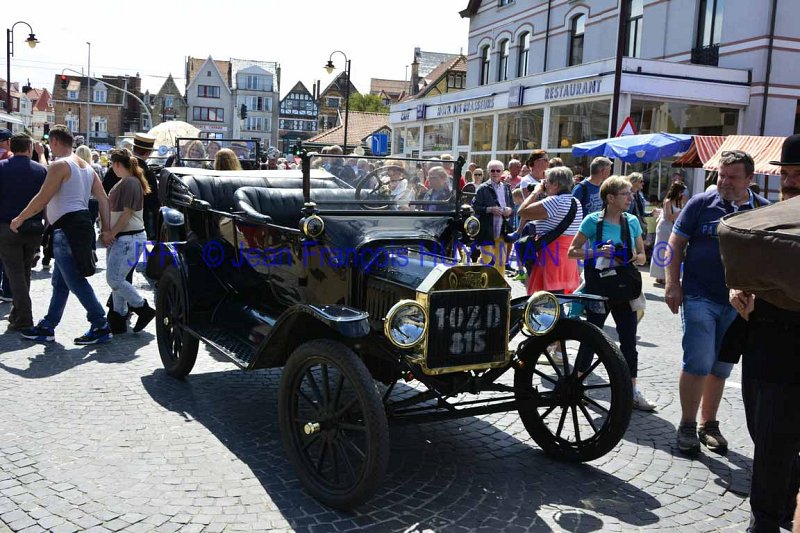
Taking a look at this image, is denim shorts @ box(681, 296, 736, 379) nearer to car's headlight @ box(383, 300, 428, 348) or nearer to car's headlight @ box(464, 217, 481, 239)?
car's headlight @ box(464, 217, 481, 239)

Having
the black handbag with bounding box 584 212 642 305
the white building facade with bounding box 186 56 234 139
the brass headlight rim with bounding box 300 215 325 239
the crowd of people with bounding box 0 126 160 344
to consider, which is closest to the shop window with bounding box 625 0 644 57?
the black handbag with bounding box 584 212 642 305

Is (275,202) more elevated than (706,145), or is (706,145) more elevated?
(706,145)

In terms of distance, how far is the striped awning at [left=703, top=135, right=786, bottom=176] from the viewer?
1143cm

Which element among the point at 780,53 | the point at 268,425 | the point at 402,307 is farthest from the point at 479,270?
the point at 780,53

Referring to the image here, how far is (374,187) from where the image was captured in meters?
4.86

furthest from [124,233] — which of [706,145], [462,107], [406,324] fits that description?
[462,107]

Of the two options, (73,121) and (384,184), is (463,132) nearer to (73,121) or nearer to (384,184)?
(384,184)

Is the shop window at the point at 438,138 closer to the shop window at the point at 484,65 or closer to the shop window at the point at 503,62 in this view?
the shop window at the point at 503,62

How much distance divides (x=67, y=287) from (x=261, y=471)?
12.5 feet

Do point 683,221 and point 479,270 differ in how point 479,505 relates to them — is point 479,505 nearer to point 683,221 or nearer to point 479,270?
point 479,270

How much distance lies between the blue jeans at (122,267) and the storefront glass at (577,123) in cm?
1368

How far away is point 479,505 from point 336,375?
992mm

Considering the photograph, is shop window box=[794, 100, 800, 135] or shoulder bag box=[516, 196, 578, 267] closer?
shoulder bag box=[516, 196, 578, 267]

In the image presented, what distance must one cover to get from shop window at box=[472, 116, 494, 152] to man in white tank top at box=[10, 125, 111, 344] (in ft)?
59.6
